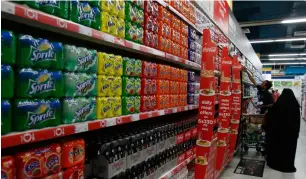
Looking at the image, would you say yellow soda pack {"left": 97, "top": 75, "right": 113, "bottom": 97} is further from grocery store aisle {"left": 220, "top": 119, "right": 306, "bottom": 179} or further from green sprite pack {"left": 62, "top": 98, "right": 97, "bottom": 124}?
grocery store aisle {"left": 220, "top": 119, "right": 306, "bottom": 179}

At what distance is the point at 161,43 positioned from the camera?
8.11ft

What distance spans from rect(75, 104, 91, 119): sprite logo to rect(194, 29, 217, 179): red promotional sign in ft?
5.51

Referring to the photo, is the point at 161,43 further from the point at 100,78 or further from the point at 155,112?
the point at 100,78

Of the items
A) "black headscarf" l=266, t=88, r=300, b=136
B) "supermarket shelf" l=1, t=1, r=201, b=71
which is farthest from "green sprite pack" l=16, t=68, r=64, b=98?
"black headscarf" l=266, t=88, r=300, b=136

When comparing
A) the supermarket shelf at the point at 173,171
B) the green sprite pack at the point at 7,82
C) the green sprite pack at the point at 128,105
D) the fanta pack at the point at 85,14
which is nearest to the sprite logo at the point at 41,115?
the green sprite pack at the point at 7,82

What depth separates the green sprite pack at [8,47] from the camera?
42.2 inches

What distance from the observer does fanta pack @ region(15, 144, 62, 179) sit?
1.18 metres

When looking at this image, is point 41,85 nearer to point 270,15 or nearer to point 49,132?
point 49,132

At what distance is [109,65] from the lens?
1.75 m

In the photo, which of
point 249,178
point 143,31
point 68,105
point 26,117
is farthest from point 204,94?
point 249,178

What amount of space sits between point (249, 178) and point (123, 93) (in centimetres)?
373

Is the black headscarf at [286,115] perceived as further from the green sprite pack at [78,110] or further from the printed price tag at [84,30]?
the printed price tag at [84,30]

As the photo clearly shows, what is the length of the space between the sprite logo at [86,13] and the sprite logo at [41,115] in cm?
55

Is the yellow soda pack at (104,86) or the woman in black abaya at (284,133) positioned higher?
the yellow soda pack at (104,86)
